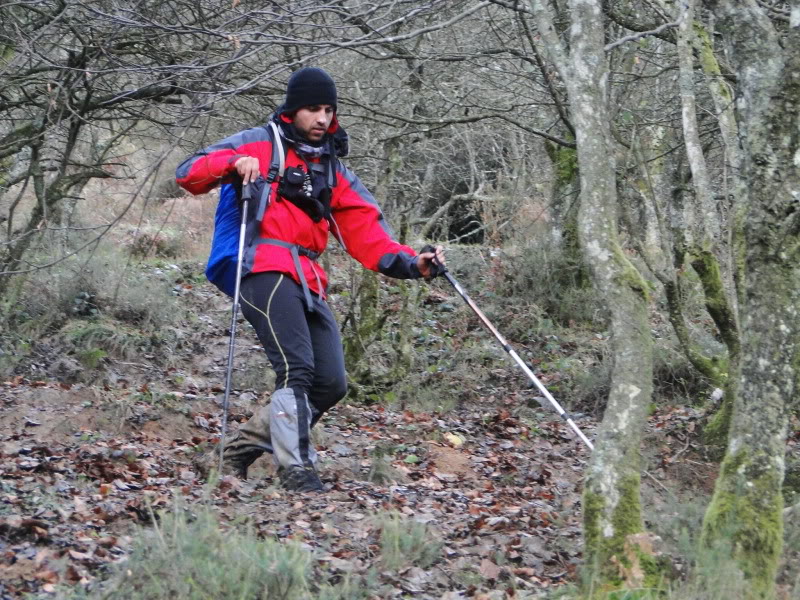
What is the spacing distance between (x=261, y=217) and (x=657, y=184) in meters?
9.15

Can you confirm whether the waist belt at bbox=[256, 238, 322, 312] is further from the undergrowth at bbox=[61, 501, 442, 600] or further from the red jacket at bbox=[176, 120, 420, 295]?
the undergrowth at bbox=[61, 501, 442, 600]

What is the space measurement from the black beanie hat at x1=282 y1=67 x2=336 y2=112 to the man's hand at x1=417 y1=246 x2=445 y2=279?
106cm

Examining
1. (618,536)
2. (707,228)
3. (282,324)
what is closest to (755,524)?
(618,536)

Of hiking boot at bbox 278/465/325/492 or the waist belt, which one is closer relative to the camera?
hiking boot at bbox 278/465/325/492

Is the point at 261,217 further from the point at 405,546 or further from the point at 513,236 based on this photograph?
the point at 513,236

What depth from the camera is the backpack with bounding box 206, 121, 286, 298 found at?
568 centimetres

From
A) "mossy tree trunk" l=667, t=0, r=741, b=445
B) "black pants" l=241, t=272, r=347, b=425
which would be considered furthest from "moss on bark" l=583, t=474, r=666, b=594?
"black pants" l=241, t=272, r=347, b=425

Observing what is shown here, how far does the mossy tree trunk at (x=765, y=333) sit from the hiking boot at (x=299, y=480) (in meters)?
2.34

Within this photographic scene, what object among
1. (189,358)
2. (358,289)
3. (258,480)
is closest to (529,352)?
(358,289)

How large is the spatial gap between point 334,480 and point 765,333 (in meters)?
2.99

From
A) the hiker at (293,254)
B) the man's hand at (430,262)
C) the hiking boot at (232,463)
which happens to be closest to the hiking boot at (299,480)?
the hiker at (293,254)

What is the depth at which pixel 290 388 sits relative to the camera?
5629mm

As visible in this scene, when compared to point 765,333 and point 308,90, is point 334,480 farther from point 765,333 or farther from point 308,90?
point 765,333

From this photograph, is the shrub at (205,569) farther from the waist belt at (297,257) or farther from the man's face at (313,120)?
the man's face at (313,120)
